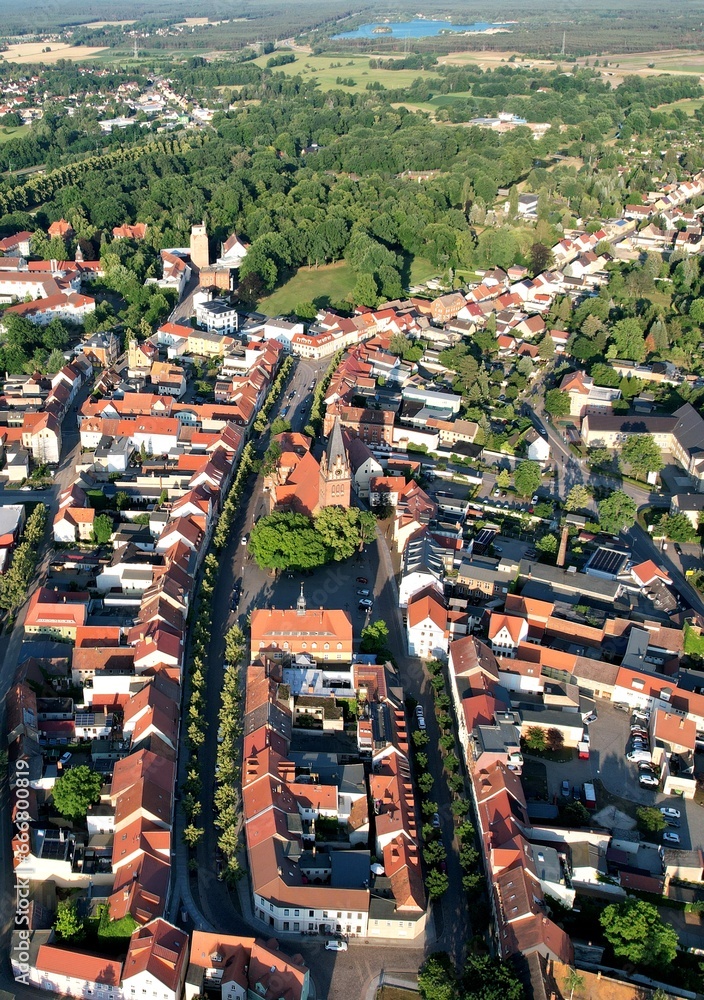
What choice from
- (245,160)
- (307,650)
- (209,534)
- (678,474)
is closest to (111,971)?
(307,650)

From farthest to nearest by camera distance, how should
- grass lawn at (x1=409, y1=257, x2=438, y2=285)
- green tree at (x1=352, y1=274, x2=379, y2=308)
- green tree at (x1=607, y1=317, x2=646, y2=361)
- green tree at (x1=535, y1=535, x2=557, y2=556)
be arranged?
grass lawn at (x1=409, y1=257, x2=438, y2=285), green tree at (x1=352, y1=274, x2=379, y2=308), green tree at (x1=607, y1=317, x2=646, y2=361), green tree at (x1=535, y1=535, x2=557, y2=556)

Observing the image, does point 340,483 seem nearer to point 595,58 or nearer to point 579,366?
point 579,366

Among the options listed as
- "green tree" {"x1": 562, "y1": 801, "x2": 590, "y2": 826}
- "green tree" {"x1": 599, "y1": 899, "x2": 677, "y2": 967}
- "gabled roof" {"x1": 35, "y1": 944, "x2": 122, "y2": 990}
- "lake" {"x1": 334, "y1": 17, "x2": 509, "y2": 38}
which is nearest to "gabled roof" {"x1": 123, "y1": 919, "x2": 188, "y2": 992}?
"gabled roof" {"x1": 35, "y1": 944, "x2": 122, "y2": 990}

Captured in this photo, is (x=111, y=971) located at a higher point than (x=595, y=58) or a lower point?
lower

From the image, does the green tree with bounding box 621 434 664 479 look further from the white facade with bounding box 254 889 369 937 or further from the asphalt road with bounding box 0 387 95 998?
the white facade with bounding box 254 889 369 937

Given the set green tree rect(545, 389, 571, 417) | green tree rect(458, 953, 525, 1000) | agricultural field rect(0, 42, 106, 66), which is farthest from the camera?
agricultural field rect(0, 42, 106, 66)

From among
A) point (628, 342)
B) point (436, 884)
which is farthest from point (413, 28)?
point (436, 884)
